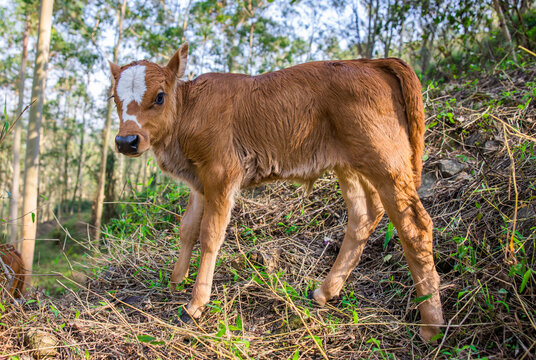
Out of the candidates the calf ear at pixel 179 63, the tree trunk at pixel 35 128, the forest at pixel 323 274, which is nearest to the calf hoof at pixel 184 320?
the forest at pixel 323 274

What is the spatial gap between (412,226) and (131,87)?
2.64 metres

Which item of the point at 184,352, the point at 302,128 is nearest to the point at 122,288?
the point at 184,352

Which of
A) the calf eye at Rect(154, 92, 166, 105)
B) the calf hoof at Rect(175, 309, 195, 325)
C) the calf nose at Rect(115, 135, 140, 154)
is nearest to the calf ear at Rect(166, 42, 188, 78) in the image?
the calf eye at Rect(154, 92, 166, 105)

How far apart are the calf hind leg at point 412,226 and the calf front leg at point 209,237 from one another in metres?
1.36

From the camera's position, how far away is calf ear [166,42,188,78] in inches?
141

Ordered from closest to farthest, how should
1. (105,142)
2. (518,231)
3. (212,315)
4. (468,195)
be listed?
(518,231)
(212,315)
(468,195)
(105,142)

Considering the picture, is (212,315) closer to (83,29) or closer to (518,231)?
(518,231)

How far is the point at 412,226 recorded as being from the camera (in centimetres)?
303

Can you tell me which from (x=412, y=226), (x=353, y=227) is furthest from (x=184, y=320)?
(x=412, y=226)

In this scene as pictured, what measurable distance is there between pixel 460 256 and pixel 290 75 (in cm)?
217

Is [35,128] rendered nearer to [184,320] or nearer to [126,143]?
[126,143]

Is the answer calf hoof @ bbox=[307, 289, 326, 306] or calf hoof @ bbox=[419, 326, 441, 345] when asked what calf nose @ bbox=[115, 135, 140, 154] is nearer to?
calf hoof @ bbox=[307, 289, 326, 306]

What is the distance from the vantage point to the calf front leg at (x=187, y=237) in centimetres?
388

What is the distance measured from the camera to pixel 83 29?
18141 millimetres
